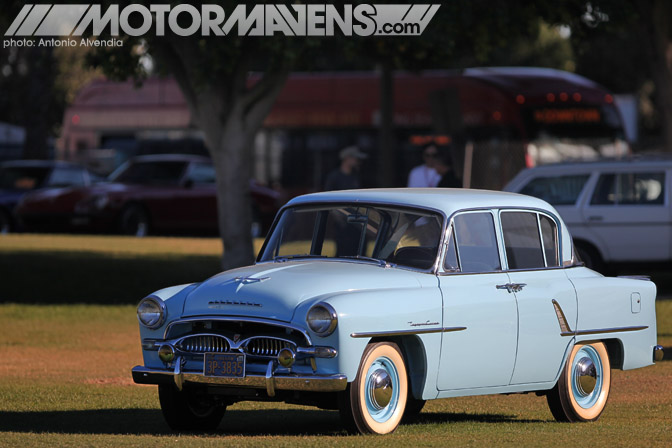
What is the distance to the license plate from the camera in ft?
27.1

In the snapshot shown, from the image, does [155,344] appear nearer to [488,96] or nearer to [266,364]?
[266,364]

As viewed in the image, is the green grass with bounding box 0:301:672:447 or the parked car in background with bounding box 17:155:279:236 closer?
A: the green grass with bounding box 0:301:672:447

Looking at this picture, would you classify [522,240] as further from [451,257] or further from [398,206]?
[398,206]

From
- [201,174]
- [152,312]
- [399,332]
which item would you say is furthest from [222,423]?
[201,174]

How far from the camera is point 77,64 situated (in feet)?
224

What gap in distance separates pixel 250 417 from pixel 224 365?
6.10ft

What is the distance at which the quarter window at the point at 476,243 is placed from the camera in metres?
9.19

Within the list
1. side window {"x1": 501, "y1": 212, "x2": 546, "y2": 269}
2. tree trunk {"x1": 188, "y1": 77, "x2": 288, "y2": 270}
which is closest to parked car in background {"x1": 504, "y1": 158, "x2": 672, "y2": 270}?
tree trunk {"x1": 188, "y1": 77, "x2": 288, "y2": 270}

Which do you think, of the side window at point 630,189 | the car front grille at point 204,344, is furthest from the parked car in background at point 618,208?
the car front grille at point 204,344

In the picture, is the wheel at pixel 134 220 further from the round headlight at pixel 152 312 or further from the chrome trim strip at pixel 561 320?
the round headlight at pixel 152 312

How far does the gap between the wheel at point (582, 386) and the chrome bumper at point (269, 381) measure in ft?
7.42

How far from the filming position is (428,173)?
17203 millimetres

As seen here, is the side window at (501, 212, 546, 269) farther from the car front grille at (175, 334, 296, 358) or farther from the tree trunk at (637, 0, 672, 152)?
the tree trunk at (637, 0, 672, 152)

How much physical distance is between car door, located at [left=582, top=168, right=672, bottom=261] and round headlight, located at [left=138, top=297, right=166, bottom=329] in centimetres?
1191
